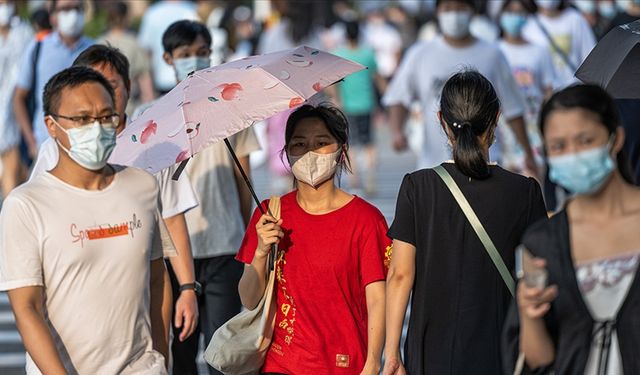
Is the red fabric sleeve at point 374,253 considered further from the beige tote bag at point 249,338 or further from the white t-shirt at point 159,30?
the white t-shirt at point 159,30

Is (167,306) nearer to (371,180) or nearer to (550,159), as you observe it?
(550,159)

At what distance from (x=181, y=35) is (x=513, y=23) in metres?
4.97

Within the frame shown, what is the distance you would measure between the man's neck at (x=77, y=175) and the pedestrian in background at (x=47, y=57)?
181 inches

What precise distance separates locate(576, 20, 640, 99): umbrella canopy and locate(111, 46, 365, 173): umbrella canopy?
111 centimetres

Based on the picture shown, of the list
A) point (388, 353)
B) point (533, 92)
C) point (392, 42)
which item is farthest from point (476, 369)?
point (392, 42)

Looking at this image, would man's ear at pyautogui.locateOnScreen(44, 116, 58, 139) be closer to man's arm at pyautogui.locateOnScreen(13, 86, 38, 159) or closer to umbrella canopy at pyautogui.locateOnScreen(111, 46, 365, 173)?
umbrella canopy at pyautogui.locateOnScreen(111, 46, 365, 173)

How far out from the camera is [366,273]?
5.68 metres

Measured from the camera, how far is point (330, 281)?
5.70 meters

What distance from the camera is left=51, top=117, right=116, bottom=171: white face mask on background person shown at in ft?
17.0

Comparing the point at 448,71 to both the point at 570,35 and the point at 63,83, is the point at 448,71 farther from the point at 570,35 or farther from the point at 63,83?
the point at 63,83

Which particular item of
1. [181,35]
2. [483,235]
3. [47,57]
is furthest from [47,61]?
[483,235]

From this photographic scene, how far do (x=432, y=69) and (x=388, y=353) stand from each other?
4.67 metres

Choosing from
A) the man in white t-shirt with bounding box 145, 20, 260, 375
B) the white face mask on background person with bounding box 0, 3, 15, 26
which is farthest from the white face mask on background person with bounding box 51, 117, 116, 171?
the white face mask on background person with bounding box 0, 3, 15, 26

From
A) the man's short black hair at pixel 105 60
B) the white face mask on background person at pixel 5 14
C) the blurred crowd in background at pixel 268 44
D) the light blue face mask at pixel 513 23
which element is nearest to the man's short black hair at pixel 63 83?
the man's short black hair at pixel 105 60
